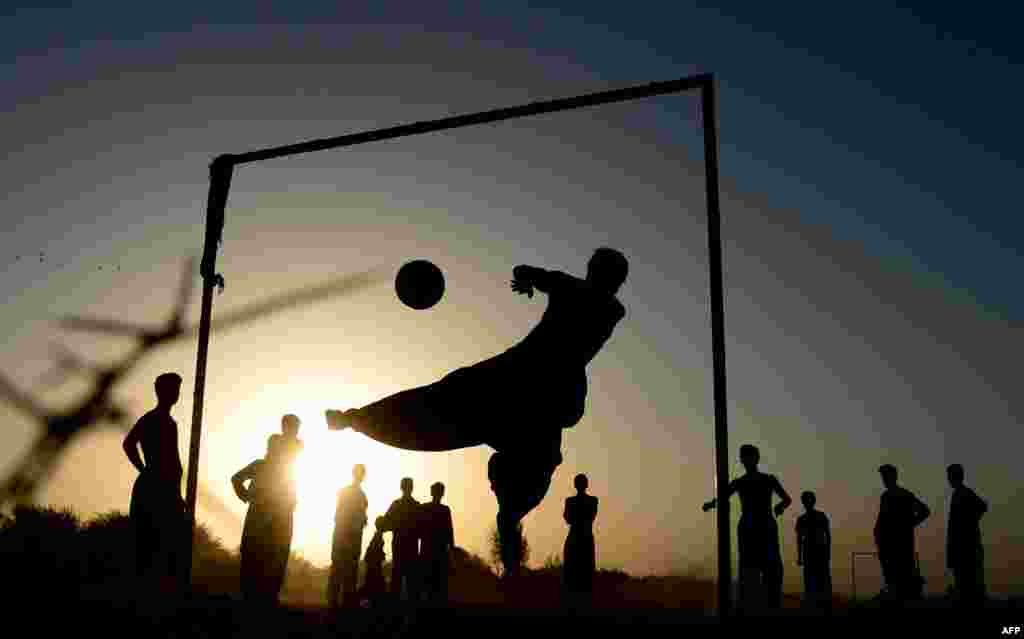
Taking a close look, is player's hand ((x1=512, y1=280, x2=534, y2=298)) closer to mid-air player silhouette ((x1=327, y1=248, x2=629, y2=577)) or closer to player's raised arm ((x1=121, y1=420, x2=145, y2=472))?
mid-air player silhouette ((x1=327, y1=248, x2=629, y2=577))

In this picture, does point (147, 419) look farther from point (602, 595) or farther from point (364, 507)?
point (602, 595)

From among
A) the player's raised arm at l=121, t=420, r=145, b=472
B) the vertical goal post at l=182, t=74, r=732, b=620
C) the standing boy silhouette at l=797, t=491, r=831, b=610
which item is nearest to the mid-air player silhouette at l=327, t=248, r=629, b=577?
the vertical goal post at l=182, t=74, r=732, b=620

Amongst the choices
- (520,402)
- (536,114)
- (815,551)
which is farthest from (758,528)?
(520,402)

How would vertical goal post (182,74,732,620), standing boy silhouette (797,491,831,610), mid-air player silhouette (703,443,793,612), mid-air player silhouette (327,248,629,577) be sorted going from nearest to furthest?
mid-air player silhouette (327,248,629,577) → vertical goal post (182,74,732,620) → mid-air player silhouette (703,443,793,612) → standing boy silhouette (797,491,831,610)

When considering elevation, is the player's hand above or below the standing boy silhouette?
above

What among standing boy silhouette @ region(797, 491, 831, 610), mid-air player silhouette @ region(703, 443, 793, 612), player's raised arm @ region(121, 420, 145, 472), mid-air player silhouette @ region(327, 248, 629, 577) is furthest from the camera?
standing boy silhouette @ region(797, 491, 831, 610)

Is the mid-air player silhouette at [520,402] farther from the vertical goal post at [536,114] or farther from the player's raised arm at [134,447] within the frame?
the player's raised arm at [134,447]

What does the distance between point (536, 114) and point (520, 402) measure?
178 inches

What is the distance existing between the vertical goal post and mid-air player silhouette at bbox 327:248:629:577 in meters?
1.91

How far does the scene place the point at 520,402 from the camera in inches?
264

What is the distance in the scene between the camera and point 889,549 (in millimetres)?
13320

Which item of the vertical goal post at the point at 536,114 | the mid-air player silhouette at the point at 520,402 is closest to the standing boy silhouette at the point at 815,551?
the vertical goal post at the point at 536,114

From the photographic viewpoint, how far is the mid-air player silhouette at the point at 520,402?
6.69m

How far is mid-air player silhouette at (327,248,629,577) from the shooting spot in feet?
21.9
